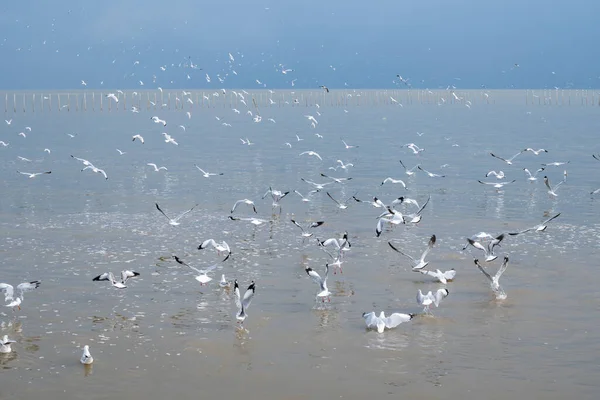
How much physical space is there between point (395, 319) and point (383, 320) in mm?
208

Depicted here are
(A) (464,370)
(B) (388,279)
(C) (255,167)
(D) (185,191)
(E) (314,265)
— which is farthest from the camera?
(C) (255,167)

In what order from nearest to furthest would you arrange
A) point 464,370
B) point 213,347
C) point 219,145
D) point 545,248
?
point 464,370
point 213,347
point 545,248
point 219,145

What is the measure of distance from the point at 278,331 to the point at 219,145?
4607cm

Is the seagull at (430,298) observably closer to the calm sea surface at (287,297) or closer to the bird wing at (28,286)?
the calm sea surface at (287,297)

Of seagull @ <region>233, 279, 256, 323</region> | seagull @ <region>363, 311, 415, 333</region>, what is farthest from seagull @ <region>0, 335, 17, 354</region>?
seagull @ <region>363, 311, 415, 333</region>

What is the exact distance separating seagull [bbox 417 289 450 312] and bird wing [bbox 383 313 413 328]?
69cm

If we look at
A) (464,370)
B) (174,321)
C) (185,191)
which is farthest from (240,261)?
(185,191)

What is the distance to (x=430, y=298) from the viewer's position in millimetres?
15914

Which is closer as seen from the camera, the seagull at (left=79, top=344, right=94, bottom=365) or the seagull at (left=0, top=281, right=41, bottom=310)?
the seagull at (left=79, top=344, right=94, bottom=365)

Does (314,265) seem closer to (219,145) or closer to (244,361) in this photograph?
(244,361)

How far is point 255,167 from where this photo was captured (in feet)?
145

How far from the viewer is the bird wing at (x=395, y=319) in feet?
49.3

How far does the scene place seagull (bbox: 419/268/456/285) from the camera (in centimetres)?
1819

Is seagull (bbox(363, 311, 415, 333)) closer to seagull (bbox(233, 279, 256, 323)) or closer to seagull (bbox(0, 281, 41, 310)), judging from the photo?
seagull (bbox(233, 279, 256, 323))
